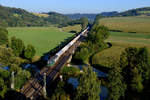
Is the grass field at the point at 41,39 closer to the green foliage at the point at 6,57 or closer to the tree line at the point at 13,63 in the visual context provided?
the tree line at the point at 13,63

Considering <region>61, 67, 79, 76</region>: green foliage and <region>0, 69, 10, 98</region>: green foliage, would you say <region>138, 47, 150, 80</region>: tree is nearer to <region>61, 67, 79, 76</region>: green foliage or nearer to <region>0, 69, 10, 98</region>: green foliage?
<region>61, 67, 79, 76</region>: green foliage

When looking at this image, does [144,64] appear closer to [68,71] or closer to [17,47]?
[68,71]

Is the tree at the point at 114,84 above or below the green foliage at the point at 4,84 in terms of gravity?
above

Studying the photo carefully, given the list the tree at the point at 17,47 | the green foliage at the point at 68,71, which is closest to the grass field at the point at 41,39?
the tree at the point at 17,47

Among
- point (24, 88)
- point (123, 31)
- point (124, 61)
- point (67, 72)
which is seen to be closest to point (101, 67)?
point (67, 72)

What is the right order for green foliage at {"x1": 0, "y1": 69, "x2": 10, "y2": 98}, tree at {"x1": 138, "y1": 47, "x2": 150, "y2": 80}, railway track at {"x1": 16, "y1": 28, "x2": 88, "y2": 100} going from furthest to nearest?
1. tree at {"x1": 138, "y1": 47, "x2": 150, "y2": 80}
2. railway track at {"x1": 16, "y1": 28, "x2": 88, "y2": 100}
3. green foliage at {"x1": 0, "y1": 69, "x2": 10, "y2": 98}

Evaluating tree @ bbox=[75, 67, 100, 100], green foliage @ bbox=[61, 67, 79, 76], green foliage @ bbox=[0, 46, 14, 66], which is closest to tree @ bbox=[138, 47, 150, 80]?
tree @ bbox=[75, 67, 100, 100]

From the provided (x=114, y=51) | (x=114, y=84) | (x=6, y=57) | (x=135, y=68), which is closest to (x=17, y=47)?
(x=6, y=57)

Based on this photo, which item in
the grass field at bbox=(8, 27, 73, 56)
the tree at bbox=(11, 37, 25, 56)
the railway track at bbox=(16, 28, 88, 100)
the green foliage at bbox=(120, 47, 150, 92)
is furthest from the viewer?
the grass field at bbox=(8, 27, 73, 56)

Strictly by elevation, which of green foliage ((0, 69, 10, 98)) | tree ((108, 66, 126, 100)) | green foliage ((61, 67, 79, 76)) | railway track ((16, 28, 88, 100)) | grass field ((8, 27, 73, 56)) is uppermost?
tree ((108, 66, 126, 100))

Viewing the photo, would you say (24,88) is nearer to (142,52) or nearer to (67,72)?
(67,72)

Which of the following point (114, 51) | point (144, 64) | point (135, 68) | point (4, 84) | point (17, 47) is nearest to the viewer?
point (135, 68)
